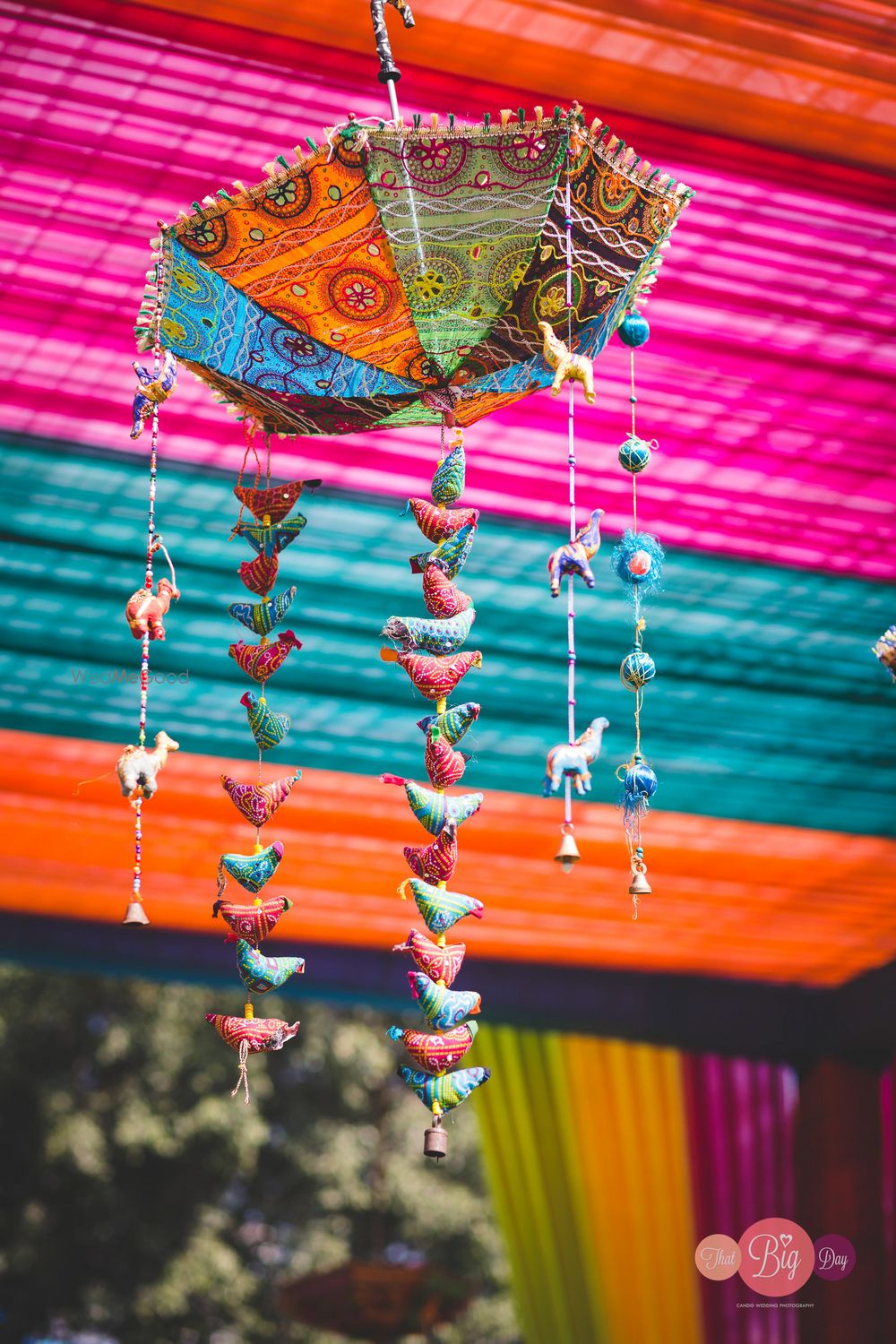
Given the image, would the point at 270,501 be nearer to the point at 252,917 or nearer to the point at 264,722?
the point at 264,722

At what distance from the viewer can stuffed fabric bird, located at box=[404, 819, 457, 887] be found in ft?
8.59

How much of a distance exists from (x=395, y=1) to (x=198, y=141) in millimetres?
786

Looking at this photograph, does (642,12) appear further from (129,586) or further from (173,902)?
(173,902)

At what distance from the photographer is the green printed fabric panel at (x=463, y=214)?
2477 mm

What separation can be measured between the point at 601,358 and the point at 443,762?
1.61 meters

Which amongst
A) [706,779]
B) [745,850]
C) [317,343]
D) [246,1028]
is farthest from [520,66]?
[745,850]

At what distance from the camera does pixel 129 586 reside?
4.62m

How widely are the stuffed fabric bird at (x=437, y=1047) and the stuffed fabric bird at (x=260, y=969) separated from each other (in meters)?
0.33

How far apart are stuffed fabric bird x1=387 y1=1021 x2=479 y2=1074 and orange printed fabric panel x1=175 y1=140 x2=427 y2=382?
1099mm

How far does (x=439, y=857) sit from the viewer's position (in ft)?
8.64
